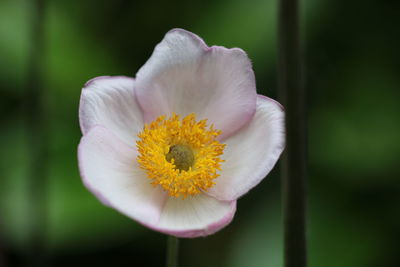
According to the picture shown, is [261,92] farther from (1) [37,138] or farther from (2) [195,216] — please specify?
(2) [195,216]

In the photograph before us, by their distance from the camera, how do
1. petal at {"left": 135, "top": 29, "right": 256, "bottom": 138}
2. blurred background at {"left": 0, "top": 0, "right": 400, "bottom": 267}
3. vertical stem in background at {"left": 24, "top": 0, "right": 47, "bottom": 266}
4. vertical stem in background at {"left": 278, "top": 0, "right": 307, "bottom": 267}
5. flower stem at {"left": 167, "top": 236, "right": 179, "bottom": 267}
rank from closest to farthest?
vertical stem in background at {"left": 278, "top": 0, "right": 307, "bottom": 267}, flower stem at {"left": 167, "top": 236, "right": 179, "bottom": 267}, petal at {"left": 135, "top": 29, "right": 256, "bottom": 138}, vertical stem in background at {"left": 24, "top": 0, "right": 47, "bottom": 266}, blurred background at {"left": 0, "top": 0, "right": 400, "bottom": 267}

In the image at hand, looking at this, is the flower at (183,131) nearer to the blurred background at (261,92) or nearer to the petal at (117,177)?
the petal at (117,177)

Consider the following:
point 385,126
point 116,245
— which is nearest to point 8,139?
point 116,245

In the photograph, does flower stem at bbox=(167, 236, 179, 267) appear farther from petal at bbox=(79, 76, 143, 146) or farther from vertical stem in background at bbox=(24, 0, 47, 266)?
vertical stem in background at bbox=(24, 0, 47, 266)

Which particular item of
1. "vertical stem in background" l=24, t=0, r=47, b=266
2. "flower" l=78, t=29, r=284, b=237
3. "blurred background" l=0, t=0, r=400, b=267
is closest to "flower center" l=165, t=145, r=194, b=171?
"flower" l=78, t=29, r=284, b=237

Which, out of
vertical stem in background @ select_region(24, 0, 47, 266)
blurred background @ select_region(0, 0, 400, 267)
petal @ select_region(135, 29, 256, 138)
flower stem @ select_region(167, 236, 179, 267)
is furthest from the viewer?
blurred background @ select_region(0, 0, 400, 267)

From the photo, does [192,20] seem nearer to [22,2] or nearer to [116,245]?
[22,2]

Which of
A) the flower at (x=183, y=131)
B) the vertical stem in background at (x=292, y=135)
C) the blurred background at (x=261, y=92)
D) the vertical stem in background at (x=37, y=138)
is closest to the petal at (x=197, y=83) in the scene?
the flower at (x=183, y=131)
